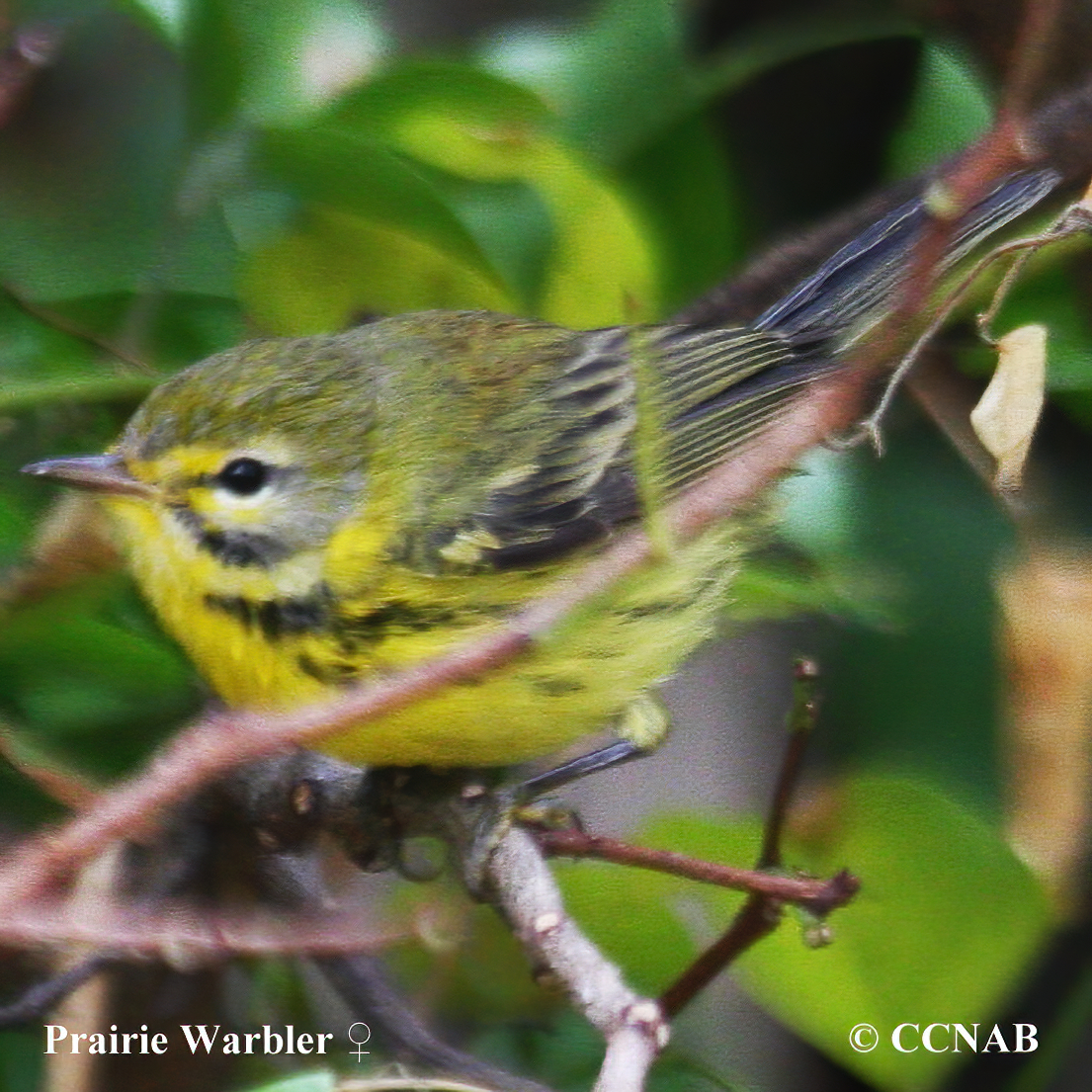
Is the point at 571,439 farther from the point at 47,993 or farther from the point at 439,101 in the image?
the point at 47,993

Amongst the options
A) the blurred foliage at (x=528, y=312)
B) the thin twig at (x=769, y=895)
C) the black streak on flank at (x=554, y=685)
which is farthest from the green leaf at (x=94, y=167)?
the thin twig at (x=769, y=895)

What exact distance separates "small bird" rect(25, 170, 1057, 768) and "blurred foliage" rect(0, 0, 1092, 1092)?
73mm

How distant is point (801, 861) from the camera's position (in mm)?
1399

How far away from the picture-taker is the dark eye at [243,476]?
1479mm

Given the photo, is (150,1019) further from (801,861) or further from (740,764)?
(740,764)

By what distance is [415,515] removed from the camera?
1.55m

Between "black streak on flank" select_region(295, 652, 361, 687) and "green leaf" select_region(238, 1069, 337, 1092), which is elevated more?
"black streak on flank" select_region(295, 652, 361, 687)

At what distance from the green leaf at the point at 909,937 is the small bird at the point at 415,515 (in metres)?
0.29

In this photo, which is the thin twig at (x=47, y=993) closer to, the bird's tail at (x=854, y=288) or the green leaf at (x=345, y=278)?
the green leaf at (x=345, y=278)

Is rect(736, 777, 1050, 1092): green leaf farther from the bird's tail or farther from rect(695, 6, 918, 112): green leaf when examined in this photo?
rect(695, 6, 918, 112): green leaf

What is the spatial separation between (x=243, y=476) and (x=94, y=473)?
0.50 ft

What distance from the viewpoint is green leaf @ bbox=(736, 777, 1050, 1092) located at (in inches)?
53.0

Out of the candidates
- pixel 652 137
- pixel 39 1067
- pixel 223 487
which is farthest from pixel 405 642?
pixel 652 137

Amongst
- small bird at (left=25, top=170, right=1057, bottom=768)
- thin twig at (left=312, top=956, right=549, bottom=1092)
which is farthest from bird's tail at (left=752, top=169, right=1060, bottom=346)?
thin twig at (left=312, top=956, right=549, bottom=1092)
